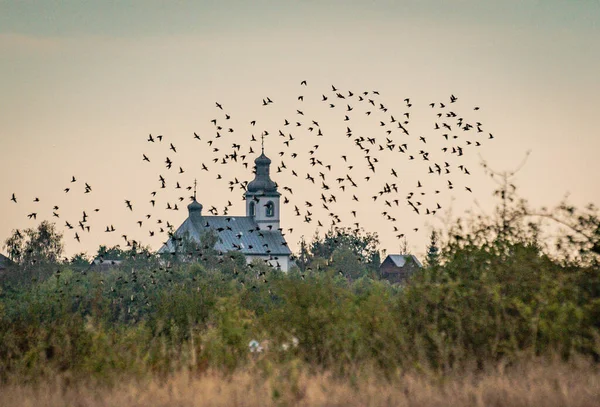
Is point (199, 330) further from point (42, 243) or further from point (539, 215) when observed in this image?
point (42, 243)

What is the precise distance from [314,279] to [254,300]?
4.91 metres

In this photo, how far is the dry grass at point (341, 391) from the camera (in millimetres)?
15016

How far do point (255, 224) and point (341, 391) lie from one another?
498 ft

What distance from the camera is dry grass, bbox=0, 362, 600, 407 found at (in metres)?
15.0

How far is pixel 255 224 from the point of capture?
548 feet

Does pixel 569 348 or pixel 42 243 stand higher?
pixel 42 243

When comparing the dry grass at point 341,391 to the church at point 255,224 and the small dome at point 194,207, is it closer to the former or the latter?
the church at point 255,224

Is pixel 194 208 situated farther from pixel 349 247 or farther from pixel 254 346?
pixel 254 346

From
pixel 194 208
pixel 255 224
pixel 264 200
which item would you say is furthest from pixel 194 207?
pixel 264 200

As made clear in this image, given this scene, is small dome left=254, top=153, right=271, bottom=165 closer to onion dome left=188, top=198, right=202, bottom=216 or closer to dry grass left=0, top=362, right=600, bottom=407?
onion dome left=188, top=198, right=202, bottom=216

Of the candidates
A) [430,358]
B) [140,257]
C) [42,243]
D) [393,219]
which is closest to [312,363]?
[430,358]

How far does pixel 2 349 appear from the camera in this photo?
1873cm

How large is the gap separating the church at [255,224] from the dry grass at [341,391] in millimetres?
136732

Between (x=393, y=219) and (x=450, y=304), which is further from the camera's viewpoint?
(x=393, y=219)
